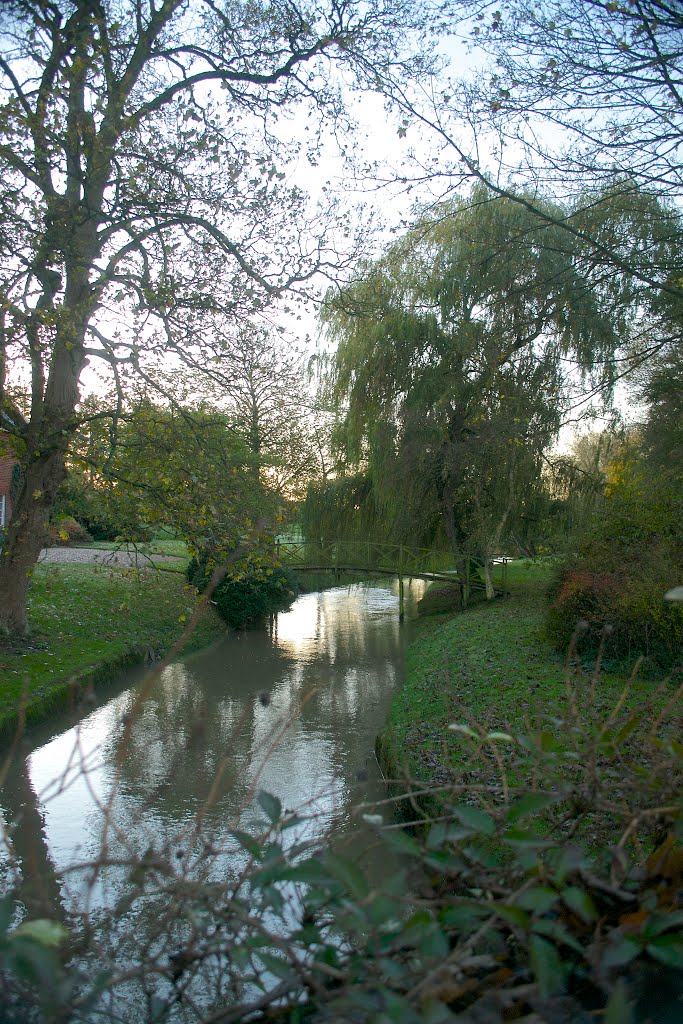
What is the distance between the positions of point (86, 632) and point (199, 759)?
6.18 m

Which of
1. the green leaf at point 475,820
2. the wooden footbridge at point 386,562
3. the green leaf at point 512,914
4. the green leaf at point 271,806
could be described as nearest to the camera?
the green leaf at point 512,914

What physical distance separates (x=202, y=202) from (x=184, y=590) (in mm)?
5461

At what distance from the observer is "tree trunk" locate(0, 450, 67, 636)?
1168cm

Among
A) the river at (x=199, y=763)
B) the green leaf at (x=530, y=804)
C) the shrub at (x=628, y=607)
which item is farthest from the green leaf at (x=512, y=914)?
the shrub at (x=628, y=607)

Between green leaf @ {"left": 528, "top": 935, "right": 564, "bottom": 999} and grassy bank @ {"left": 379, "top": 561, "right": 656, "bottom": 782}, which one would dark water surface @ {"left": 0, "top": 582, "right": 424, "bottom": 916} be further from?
green leaf @ {"left": 528, "top": 935, "right": 564, "bottom": 999}

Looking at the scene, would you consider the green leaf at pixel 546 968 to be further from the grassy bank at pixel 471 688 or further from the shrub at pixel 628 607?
the shrub at pixel 628 607

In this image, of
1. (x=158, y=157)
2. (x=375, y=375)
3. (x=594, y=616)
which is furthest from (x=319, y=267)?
(x=375, y=375)

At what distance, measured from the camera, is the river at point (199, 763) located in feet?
7.58

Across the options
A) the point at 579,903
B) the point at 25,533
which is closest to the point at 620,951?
the point at 579,903

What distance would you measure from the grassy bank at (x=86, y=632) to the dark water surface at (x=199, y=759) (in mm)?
442

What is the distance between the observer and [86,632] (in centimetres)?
1444

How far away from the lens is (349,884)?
167 cm

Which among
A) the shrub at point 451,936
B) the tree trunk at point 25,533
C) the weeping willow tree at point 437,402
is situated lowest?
the shrub at point 451,936

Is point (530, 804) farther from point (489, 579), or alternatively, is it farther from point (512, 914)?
point (489, 579)
